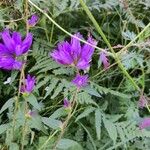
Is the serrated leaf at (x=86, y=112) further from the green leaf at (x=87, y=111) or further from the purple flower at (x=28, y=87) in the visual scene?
the purple flower at (x=28, y=87)

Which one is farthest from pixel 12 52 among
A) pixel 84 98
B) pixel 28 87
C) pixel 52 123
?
pixel 84 98

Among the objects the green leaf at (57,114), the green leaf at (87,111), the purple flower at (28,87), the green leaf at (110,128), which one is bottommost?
the green leaf at (110,128)

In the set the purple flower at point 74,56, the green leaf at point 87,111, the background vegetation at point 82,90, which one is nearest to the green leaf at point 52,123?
the background vegetation at point 82,90

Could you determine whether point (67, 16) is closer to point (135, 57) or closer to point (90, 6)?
point (90, 6)

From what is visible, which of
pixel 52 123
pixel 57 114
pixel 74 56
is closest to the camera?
pixel 74 56

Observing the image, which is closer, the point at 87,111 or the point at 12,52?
the point at 12,52

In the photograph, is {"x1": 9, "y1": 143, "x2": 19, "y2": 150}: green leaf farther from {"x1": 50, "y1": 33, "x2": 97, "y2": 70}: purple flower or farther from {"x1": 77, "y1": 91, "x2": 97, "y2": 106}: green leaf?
{"x1": 50, "y1": 33, "x2": 97, "y2": 70}: purple flower

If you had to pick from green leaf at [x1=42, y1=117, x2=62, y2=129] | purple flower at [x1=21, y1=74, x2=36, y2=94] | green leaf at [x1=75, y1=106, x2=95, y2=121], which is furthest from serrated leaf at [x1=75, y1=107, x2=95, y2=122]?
purple flower at [x1=21, y1=74, x2=36, y2=94]

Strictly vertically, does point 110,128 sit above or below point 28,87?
below

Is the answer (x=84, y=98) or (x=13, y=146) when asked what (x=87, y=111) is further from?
(x=13, y=146)

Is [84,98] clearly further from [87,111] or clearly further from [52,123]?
[52,123]

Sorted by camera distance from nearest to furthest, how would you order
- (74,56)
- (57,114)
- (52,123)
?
(74,56), (52,123), (57,114)
